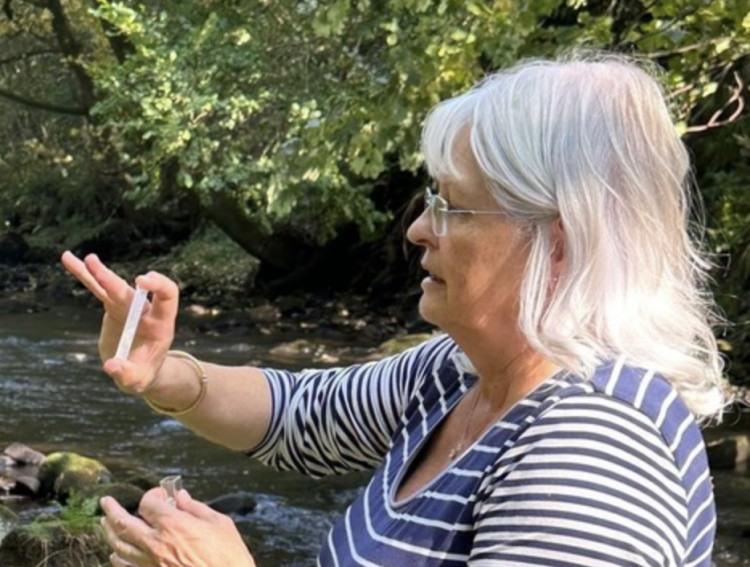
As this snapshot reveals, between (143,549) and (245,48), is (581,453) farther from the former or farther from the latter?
(245,48)

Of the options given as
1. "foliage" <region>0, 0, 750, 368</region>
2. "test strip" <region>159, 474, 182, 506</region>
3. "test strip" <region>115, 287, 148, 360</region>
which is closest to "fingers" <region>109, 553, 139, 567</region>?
"test strip" <region>159, 474, 182, 506</region>

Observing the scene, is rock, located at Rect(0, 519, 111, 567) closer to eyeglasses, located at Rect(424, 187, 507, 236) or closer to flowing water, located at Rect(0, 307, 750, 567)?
flowing water, located at Rect(0, 307, 750, 567)

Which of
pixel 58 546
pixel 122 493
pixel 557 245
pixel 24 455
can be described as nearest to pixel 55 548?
pixel 58 546

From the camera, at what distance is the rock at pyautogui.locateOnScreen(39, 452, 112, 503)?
25.1 feet

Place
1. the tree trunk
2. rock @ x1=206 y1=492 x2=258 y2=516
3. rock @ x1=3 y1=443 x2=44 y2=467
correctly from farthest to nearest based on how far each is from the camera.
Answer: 1. the tree trunk
2. rock @ x1=3 y1=443 x2=44 y2=467
3. rock @ x1=206 y1=492 x2=258 y2=516

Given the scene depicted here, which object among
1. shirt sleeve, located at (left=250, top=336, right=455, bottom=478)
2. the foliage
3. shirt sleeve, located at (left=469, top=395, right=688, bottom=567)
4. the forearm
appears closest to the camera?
shirt sleeve, located at (left=469, top=395, right=688, bottom=567)

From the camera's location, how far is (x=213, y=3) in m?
12.5

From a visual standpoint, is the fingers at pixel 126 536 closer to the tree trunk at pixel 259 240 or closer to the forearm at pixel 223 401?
the forearm at pixel 223 401

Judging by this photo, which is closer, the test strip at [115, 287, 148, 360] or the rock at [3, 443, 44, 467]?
the test strip at [115, 287, 148, 360]

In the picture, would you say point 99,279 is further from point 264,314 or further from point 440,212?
point 264,314

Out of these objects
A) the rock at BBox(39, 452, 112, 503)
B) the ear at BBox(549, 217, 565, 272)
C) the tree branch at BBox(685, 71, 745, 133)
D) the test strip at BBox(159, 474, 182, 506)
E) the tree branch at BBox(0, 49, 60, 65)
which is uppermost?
the tree branch at BBox(0, 49, 60, 65)

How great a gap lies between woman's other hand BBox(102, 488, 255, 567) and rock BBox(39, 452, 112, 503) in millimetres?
6225

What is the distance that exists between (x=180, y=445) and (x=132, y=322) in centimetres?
773

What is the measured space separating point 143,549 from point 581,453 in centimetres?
56
